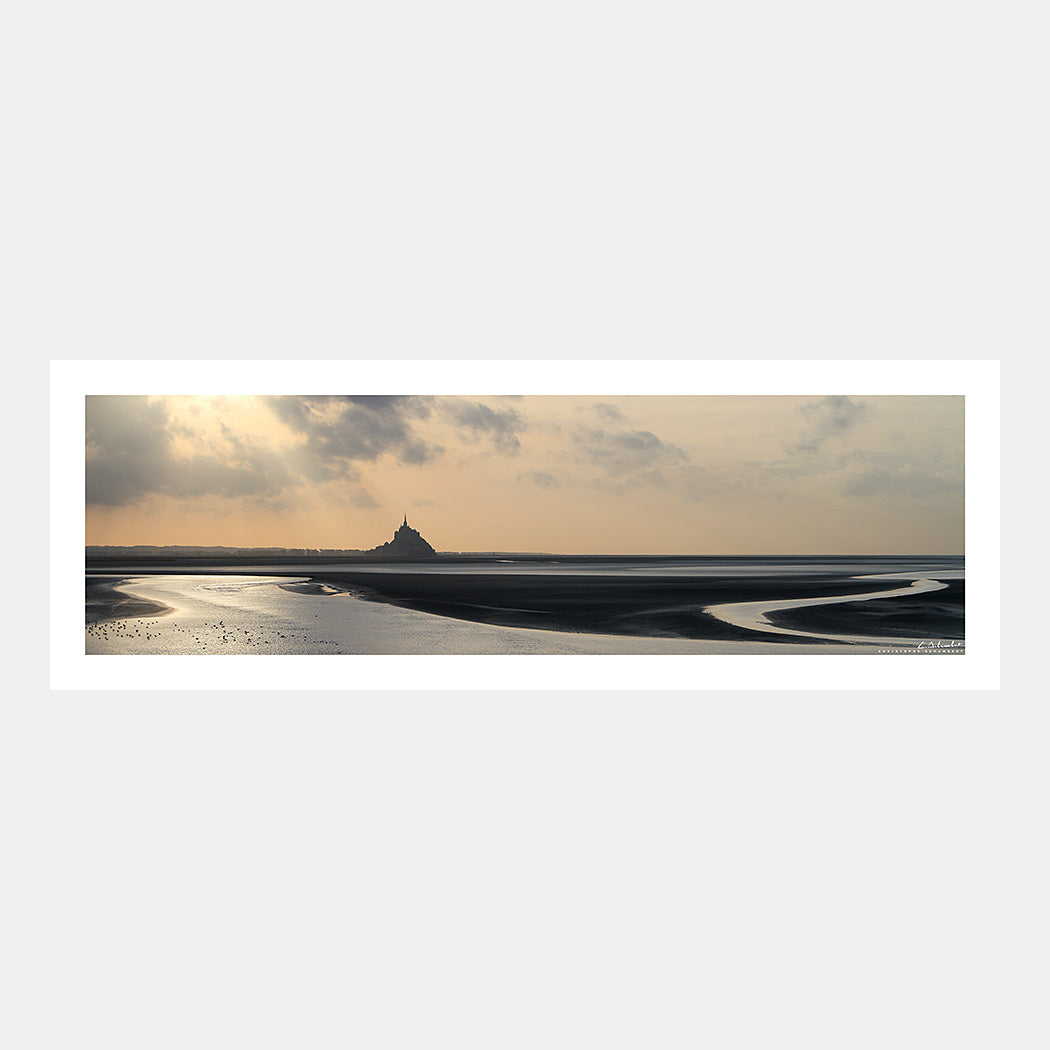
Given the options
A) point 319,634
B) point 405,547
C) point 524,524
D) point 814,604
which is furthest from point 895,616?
point 319,634

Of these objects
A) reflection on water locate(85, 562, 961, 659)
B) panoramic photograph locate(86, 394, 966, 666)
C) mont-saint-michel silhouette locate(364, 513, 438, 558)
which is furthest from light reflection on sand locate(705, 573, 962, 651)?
mont-saint-michel silhouette locate(364, 513, 438, 558)

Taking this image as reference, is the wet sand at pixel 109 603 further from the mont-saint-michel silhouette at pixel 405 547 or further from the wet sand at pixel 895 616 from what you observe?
the wet sand at pixel 895 616

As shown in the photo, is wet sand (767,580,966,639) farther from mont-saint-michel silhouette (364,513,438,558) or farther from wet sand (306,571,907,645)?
mont-saint-michel silhouette (364,513,438,558)

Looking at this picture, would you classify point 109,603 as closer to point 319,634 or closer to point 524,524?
point 319,634

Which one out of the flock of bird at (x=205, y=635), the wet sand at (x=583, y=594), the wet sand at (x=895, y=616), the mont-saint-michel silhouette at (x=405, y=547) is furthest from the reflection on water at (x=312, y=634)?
the mont-saint-michel silhouette at (x=405, y=547)
